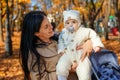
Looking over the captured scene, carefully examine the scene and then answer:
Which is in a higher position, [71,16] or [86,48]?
[71,16]

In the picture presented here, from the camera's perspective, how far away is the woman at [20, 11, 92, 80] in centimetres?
319

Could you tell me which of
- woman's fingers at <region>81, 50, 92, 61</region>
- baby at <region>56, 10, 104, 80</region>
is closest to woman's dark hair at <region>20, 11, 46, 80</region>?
baby at <region>56, 10, 104, 80</region>

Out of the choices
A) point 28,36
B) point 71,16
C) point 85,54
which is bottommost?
point 85,54

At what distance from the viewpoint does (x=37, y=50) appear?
3266 millimetres

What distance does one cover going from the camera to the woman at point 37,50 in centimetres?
319

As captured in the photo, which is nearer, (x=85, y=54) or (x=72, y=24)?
(x=85, y=54)

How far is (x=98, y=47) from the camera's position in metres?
3.12

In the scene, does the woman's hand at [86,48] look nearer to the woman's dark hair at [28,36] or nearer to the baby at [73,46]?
the baby at [73,46]

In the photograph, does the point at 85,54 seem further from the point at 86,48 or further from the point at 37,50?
the point at 37,50

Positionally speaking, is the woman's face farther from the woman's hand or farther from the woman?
the woman's hand

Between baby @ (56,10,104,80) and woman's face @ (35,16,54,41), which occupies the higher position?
woman's face @ (35,16,54,41)

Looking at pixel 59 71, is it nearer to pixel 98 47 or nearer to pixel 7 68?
pixel 98 47

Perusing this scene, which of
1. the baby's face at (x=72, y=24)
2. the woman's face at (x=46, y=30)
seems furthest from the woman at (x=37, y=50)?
the baby's face at (x=72, y=24)

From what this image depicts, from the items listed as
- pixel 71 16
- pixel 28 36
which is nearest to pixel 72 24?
pixel 71 16
